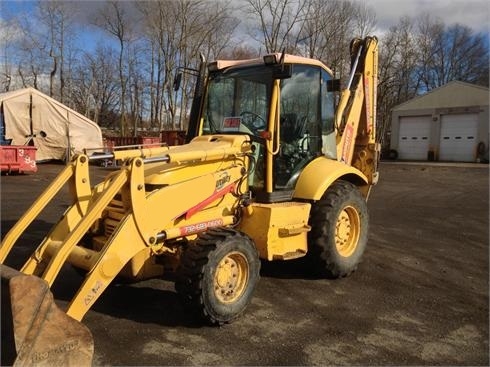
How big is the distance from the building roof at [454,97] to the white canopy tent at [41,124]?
20791mm

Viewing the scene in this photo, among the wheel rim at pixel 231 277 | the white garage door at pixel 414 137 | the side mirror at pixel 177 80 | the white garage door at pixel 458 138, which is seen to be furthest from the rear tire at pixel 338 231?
the white garage door at pixel 414 137

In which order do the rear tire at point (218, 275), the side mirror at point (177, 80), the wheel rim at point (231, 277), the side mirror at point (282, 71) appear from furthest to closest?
1. the side mirror at point (177, 80)
2. the side mirror at point (282, 71)
3. the wheel rim at point (231, 277)
4. the rear tire at point (218, 275)

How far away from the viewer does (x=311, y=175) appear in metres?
5.88

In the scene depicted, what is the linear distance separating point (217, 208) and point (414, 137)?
29.6 metres

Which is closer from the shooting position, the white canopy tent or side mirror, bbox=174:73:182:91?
side mirror, bbox=174:73:182:91

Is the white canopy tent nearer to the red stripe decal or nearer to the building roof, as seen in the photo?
the red stripe decal

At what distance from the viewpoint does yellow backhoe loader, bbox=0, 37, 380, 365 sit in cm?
→ 391

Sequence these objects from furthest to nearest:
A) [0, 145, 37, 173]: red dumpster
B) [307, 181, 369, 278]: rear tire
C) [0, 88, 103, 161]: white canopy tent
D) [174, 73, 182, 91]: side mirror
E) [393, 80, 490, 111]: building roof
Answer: [393, 80, 490, 111]: building roof < [0, 88, 103, 161]: white canopy tent < [0, 145, 37, 173]: red dumpster < [174, 73, 182, 91]: side mirror < [307, 181, 369, 278]: rear tire

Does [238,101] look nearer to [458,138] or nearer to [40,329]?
[40,329]

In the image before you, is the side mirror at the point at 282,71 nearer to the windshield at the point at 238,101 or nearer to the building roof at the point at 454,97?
the windshield at the point at 238,101

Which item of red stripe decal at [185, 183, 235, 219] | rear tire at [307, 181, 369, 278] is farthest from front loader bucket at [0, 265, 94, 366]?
rear tire at [307, 181, 369, 278]

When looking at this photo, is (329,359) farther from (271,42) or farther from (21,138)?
(271,42)

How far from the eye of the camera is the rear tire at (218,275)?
14.3ft

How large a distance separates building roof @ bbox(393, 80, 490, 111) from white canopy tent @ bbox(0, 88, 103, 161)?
20.8 meters
